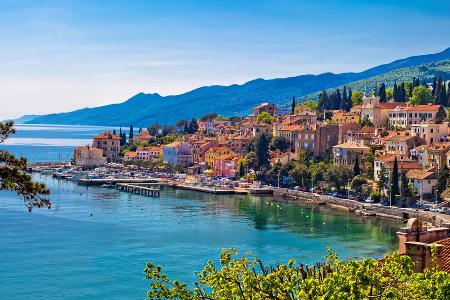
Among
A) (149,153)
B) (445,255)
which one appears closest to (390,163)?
(149,153)

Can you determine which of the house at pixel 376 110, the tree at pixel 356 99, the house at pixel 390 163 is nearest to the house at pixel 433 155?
the house at pixel 390 163

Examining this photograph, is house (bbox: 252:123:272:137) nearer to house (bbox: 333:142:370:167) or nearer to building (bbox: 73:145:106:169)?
house (bbox: 333:142:370:167)

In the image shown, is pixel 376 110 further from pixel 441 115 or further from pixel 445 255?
pixel 445 255

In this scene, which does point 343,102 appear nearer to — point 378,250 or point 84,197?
point 84,197

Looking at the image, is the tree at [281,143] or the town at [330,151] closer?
the town at [330,151]

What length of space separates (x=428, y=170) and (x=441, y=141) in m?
8.62

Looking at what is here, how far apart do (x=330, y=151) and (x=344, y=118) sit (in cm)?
802

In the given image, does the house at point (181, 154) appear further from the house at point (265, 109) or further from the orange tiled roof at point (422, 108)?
the orange tiled roof at point (422, 108)

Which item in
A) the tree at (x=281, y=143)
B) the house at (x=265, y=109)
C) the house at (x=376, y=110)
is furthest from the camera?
the house at (x=265, y=109)

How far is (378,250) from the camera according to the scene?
37000 millimetres

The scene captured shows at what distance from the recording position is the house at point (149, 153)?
319 ft

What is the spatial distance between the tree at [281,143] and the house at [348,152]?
9.74m

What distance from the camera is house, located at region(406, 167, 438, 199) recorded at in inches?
2157

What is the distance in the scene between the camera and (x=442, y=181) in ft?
177
